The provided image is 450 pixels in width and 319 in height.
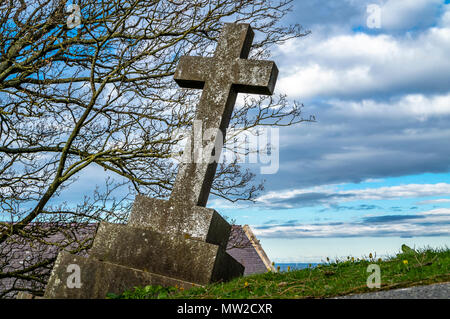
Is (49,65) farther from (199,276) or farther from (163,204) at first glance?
(199,276)

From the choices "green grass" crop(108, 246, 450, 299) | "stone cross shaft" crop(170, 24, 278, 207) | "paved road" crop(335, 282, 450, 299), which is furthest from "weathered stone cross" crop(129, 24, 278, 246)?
"paved road" crop(335, 282, 450, 299)

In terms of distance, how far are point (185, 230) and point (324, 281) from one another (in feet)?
5.20

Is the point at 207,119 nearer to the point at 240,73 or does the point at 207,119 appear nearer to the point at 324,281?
the point at 240,73

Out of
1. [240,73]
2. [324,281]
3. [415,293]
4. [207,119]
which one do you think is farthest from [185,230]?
[415,293]

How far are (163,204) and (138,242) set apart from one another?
1.64 ft

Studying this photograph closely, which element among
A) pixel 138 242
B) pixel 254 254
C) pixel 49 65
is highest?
pixel 49 65

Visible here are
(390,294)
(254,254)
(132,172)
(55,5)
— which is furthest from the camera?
(254,254)

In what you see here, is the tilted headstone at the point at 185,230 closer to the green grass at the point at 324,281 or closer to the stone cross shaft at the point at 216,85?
the stone cross shaft at the point at 216,85

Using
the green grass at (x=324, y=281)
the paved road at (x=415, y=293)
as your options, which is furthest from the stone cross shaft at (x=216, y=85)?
the paved road at (x=415, y=293)

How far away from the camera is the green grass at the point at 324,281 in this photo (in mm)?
3561

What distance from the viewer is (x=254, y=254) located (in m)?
17.1

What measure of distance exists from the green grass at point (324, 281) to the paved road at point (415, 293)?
0.32 ft
